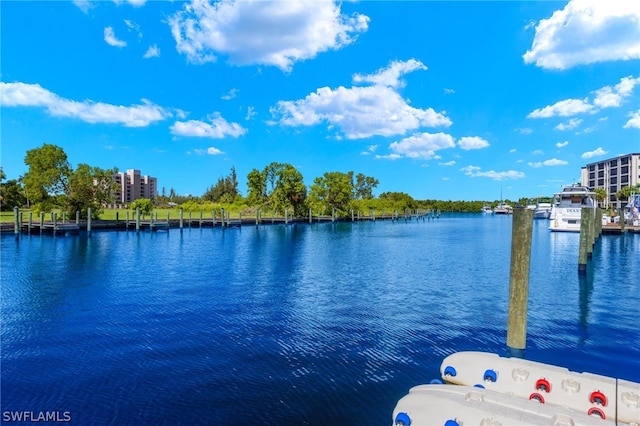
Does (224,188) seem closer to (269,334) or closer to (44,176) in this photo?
(44,176)

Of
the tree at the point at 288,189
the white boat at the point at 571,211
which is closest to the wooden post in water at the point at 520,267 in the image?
the white boat at the point at 571,211

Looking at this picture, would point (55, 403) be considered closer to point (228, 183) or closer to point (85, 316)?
point (85, 316)

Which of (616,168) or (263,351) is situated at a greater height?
(616,168)

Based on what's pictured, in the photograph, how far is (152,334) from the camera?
46.2 ft

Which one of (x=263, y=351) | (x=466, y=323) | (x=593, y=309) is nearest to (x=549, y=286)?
(x=593, y=309)

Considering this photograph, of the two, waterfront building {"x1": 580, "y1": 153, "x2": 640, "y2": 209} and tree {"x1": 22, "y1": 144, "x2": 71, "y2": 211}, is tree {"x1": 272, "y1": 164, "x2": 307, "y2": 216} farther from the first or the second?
waterfront building {"x1": 580, "y1": 153, "x2": 640, "y2": 209}

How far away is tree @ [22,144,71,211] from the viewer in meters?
60.5

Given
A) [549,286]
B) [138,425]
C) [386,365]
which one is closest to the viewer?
[138,425]

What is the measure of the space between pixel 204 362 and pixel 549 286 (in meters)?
19.8

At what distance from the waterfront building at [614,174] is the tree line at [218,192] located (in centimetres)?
990

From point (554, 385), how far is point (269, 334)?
8972 millimetres

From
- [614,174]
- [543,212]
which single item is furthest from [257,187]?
[614,174]

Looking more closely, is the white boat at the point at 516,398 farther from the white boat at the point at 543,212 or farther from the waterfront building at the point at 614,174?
the waterfront building at the point at 614,174

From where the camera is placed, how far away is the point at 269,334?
14203 mm
